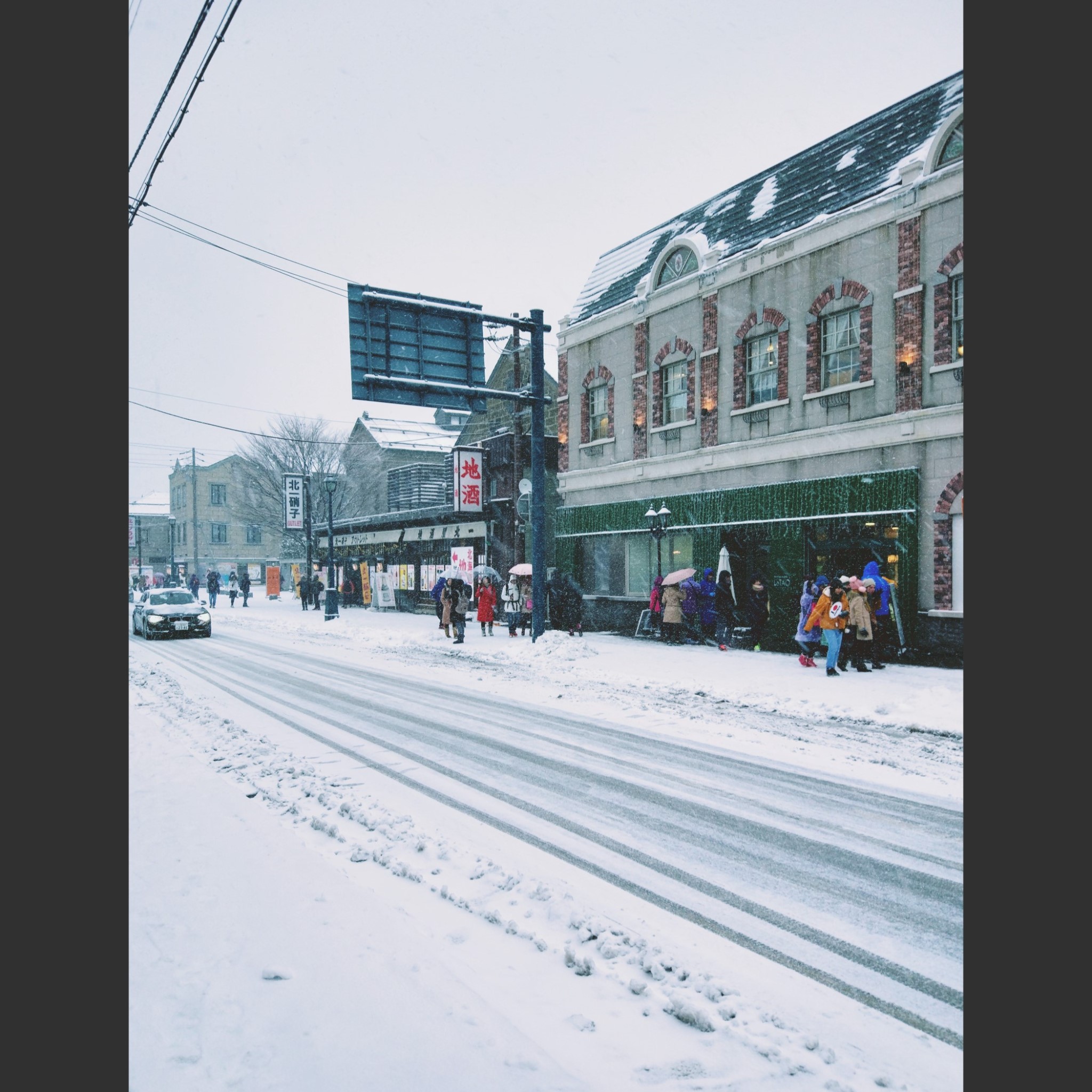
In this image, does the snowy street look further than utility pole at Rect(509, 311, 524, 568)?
No

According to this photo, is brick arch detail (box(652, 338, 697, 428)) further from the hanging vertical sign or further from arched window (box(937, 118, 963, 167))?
the hanging vertical sign

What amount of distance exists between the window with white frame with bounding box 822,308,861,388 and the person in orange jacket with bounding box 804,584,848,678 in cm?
513

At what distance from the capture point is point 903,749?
7.85m

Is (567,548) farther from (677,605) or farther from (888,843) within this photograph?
(888,843)

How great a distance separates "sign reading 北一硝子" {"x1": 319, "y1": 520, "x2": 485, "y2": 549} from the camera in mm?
28109

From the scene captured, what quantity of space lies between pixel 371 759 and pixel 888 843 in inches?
178

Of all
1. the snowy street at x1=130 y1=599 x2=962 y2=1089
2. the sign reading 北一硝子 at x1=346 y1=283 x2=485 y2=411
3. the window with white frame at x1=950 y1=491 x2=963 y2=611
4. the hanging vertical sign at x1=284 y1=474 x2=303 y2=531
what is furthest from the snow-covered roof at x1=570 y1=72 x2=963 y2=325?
the hanging vertical sign at x1=284 y1=474 x2=303 y2=531

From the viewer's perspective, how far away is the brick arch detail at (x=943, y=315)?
539 inches

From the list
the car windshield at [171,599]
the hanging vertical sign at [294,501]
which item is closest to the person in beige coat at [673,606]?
the car windshield at [171,599]

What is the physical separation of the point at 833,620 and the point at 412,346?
9.77 meters

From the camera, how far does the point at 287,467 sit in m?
48.2

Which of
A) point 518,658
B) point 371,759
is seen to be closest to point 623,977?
point 371,759

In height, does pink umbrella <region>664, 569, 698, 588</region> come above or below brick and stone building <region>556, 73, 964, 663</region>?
below

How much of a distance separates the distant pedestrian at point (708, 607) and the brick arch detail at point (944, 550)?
4980mm
